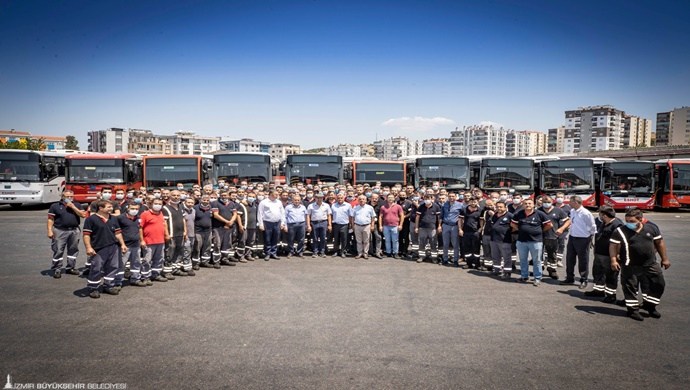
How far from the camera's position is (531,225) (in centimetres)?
871

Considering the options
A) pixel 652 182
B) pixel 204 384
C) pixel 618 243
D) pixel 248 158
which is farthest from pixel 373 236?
pixel 652 182

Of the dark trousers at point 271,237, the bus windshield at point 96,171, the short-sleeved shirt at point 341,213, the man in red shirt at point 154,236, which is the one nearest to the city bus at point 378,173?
the short-sleeved shirt at point 341,213

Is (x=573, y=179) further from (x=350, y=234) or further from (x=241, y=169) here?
(x=241, y=169)

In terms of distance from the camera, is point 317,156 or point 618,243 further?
point 317,156

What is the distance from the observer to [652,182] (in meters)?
23.2

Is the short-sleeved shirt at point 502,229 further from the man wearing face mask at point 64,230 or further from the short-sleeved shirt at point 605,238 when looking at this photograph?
the man wearing face mask at point 64,230

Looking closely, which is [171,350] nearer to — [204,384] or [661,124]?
[204,384]

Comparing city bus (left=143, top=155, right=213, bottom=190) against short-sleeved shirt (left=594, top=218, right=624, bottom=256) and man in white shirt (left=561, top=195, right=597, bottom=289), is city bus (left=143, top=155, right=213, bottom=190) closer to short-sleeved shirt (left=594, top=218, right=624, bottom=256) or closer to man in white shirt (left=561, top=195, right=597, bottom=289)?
man in white shirt (left=561, top=195, right=597, bottom=289)

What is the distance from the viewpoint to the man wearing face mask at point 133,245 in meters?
7.88

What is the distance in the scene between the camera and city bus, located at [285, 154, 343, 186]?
19703 millimetres

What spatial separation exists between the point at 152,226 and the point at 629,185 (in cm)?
2488

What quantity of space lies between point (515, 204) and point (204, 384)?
839 cm

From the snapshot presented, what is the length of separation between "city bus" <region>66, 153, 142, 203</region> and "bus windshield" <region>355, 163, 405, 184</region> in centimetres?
1140

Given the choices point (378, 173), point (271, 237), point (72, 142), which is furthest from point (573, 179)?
point (72, 142)
